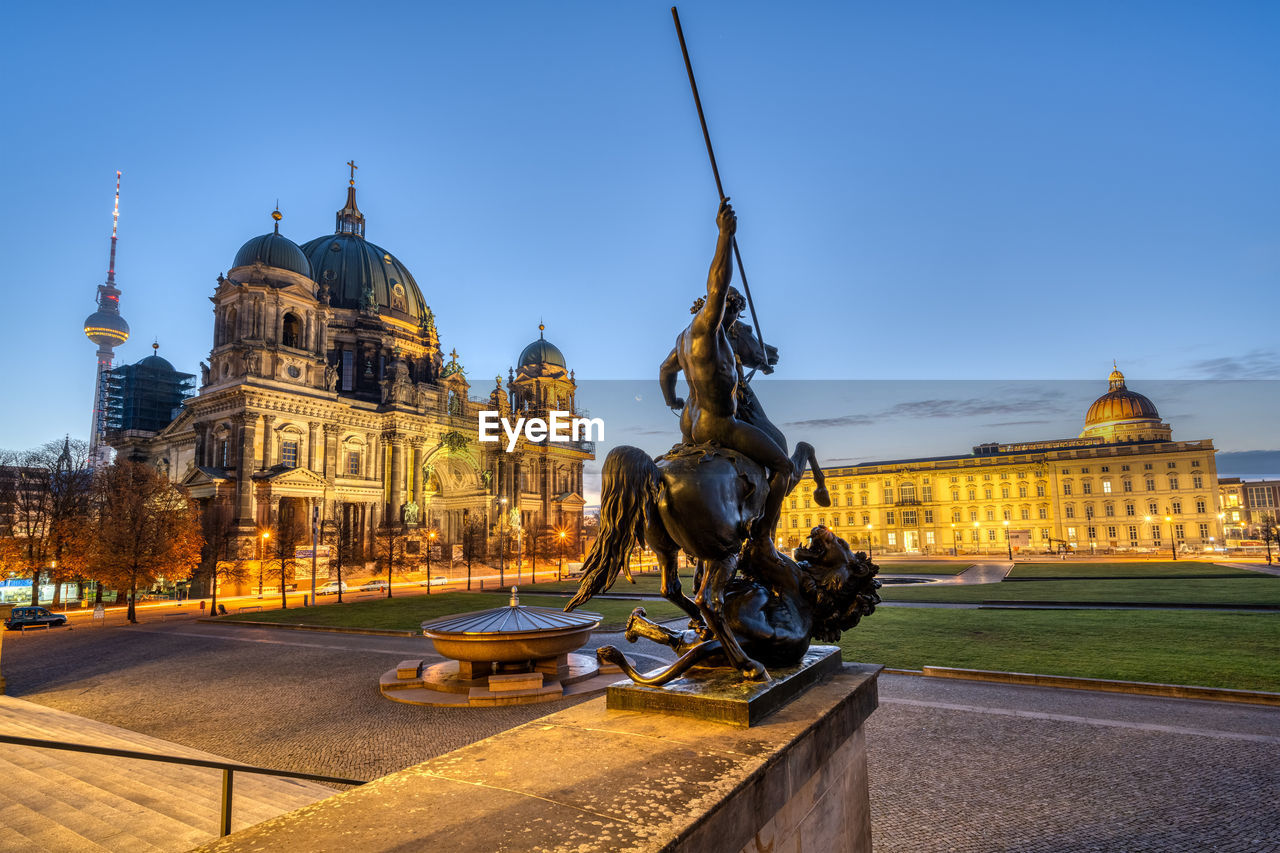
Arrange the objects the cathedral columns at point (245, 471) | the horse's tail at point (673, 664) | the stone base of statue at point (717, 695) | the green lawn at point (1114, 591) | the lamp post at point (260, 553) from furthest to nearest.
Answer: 1. the cathedral columns at point (245, 471)
2. the lamp post at point (260, 553)
3. the green lawn at point (1114, 591)
4. the horse's tail at point (673, 664)
5. the stone base of statue at point (717, 695)

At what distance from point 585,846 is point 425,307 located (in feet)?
289

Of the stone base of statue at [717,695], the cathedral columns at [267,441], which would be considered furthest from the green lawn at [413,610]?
the cathedral columns at [267,441]

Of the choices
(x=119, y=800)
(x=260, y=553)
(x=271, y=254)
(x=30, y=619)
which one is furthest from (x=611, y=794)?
(x=271, y=254)

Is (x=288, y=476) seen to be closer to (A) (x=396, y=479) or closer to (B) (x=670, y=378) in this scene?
(A) (x=396, y=479)

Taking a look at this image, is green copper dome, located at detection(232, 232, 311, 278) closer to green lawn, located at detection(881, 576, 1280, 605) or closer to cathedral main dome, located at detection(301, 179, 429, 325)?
cathedral main dome, located at detection(301, 179, 429, 325)

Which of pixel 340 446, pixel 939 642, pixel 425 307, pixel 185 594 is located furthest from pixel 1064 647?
pixel 425 307

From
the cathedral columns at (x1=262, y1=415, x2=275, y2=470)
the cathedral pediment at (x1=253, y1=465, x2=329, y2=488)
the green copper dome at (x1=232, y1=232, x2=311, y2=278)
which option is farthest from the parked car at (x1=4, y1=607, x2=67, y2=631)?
the green copper dome at (x1=232, y1=232, x2=311, y2=278)

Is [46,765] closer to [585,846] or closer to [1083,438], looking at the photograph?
[585,846]

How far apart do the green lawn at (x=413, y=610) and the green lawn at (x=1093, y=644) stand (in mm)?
8809

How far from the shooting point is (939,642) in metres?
16.5

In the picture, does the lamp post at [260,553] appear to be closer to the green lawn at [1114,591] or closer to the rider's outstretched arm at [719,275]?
the green lawn at [1114,591]

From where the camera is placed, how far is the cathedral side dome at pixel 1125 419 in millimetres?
96188

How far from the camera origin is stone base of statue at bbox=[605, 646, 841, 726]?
12.9 ft

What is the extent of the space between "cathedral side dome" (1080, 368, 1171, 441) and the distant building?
430 ft
